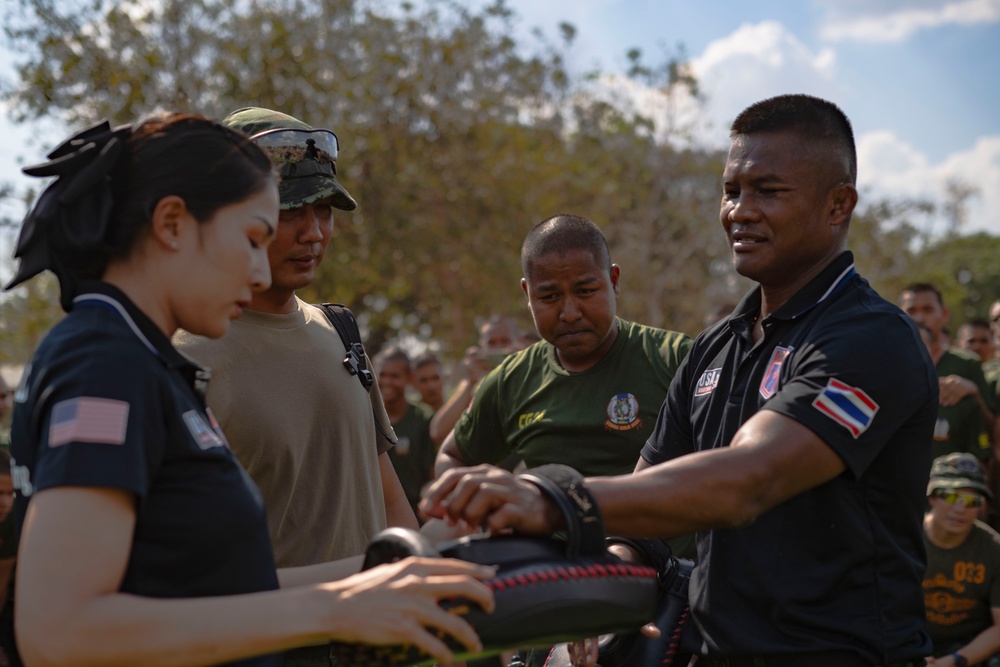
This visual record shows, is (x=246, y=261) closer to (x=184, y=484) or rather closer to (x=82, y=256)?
(x=82, y=256)

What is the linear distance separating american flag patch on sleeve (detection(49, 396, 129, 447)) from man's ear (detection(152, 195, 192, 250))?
0.38 m

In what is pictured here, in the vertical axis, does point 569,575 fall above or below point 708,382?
below

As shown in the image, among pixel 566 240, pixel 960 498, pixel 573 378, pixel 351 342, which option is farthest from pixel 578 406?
pixel 960 498

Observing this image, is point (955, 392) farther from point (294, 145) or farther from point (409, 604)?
point (409, 604)

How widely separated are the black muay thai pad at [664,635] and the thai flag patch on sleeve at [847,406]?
83cm

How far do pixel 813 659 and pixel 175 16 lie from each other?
12332 mm

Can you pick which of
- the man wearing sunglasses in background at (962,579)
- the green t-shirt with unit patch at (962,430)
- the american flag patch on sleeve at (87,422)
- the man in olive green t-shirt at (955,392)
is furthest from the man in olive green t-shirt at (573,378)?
the green t-shirt with unit patch at (962,430)

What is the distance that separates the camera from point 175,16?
13031 mm

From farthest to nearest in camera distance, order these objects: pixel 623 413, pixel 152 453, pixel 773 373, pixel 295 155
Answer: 1. pixel 623 413
2. pixel 295 155
3. pixel 773 373
4. pixel 152 453

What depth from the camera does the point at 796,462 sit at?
2516 millimetres

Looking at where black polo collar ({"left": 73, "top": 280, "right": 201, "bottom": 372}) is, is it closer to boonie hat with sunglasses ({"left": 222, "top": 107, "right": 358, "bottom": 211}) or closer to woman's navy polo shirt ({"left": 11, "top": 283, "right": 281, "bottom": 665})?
woman's navy polo shirt ({"left": 11, "top": 283, "right": 281, "bottom": 665})

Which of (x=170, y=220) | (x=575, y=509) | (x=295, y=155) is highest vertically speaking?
(x=295, y=155)

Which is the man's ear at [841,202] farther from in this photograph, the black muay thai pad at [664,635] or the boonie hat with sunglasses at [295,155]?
the boonie hat with sunglasses at [295,155]

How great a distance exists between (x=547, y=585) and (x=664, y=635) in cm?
113
